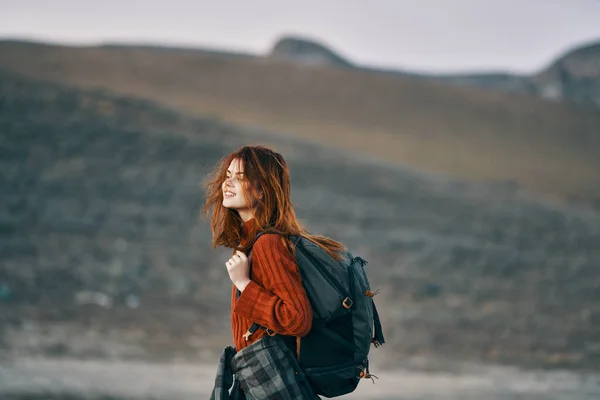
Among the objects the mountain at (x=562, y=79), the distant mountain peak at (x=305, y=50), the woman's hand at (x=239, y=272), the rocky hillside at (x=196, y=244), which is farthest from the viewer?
the distant mountain peak at (x=305, y=50)

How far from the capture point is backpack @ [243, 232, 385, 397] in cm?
336

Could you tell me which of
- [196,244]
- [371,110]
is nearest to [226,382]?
[196,244]

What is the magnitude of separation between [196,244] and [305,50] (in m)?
78.3

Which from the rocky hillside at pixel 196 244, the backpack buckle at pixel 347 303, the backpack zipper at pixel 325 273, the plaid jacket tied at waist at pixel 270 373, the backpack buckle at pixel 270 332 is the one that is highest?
the rocky hillside at pixel 196 244

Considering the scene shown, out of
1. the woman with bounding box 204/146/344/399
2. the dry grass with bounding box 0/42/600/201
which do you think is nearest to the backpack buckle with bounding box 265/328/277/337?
the woman with bounding box 204/146/344/399

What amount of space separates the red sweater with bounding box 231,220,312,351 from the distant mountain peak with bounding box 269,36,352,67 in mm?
94450

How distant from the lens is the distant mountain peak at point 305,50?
98438 millimetres

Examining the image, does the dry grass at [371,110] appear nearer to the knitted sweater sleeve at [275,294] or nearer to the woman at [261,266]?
the woman at [261,266]

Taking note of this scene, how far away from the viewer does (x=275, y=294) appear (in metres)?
3.38

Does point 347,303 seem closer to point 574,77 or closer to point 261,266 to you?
point 261,266

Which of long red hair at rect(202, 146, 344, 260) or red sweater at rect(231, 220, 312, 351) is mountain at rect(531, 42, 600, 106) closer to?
long red hair at rect(202, 146, 344, 260)

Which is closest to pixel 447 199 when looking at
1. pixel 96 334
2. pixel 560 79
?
pixel 96 334

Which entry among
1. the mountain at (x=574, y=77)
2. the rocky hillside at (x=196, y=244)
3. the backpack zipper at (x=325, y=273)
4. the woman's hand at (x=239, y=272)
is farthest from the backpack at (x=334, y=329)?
the mountain at (x=574, y=77)

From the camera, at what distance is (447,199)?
30000 millimetres
